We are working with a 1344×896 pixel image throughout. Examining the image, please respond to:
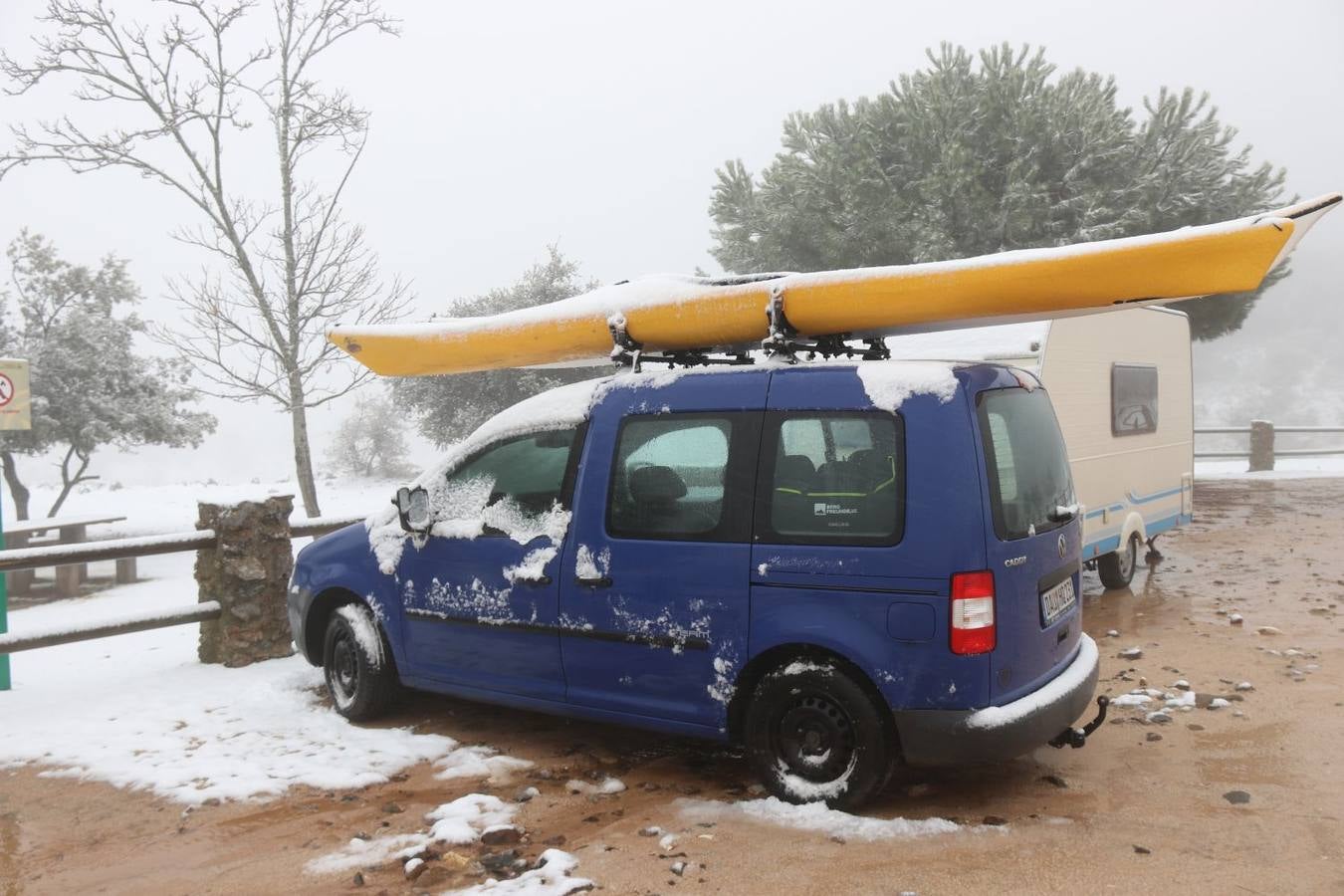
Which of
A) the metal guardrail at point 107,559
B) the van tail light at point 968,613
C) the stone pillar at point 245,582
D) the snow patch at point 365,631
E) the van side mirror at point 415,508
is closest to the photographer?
the van tail light at point 968,613

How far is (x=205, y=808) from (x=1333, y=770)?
199 inches

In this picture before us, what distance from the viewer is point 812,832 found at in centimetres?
387

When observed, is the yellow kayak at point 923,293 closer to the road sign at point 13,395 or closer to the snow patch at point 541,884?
the snow patch at point 541,884

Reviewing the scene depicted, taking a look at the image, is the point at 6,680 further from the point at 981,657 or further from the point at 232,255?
the point at 232,255

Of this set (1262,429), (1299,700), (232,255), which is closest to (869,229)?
(1262,429)

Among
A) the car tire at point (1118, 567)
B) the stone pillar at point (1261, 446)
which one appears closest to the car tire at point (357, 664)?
the car tire at point (1118, 567)

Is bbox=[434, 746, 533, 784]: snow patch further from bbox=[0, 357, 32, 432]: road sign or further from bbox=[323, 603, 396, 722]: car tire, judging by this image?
bbox=[0, 357, 32, 432]: road sign

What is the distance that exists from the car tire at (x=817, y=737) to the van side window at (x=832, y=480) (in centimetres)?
56

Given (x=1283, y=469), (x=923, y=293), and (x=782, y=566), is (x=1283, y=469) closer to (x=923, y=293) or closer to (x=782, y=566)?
(x=923, y=293)

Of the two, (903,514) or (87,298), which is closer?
(903,514)

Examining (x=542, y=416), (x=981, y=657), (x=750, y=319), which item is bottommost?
(x=981, y=657)

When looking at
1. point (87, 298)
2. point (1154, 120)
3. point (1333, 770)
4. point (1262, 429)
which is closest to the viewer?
point (1333, 770)

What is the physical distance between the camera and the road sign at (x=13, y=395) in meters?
6.91

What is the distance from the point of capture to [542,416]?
16.4 ft
